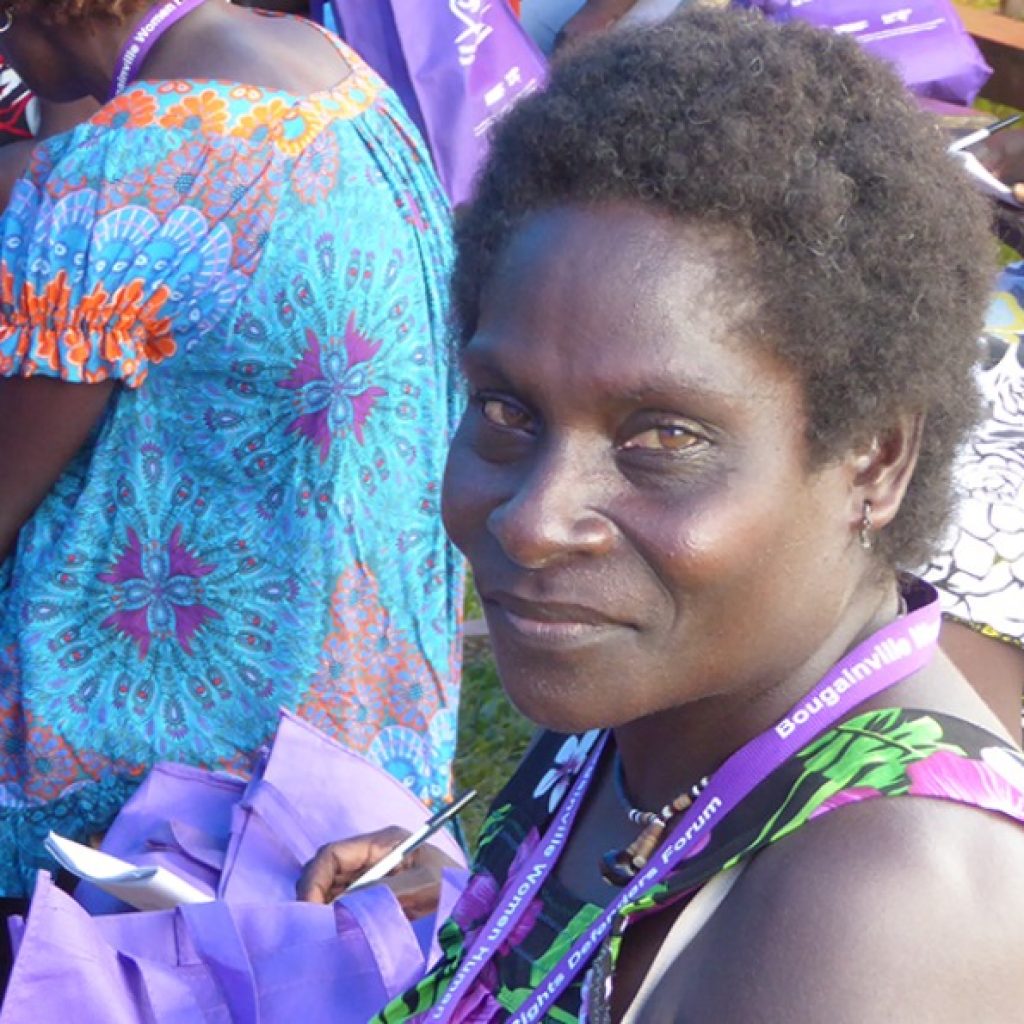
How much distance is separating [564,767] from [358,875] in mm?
623

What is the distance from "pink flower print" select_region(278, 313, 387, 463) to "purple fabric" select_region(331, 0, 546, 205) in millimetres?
1189

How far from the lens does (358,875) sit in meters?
2.55

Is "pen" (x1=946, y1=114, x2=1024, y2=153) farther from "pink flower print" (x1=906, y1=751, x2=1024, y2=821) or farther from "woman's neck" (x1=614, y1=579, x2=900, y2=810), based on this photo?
"pink flower print" (x1=906, y1=751, x2=1024, y2=821)

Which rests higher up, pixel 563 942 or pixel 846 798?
pixel 846 798

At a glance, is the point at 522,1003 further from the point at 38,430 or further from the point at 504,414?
the point at 38,430

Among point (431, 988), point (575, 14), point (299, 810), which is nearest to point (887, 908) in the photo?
point (431, 988)

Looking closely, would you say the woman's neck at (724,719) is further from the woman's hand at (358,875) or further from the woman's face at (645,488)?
the woman's hand at (358,875)

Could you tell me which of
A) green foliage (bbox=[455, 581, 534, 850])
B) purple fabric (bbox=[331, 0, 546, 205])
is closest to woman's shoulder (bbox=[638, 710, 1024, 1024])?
purple fabric (bbox=[331, 0, 546, 205])

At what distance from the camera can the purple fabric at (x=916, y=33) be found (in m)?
3.77

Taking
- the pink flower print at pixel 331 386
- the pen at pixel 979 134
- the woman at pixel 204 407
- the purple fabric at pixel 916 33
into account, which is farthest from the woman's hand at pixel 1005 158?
the pink flower print at pixel 331 386

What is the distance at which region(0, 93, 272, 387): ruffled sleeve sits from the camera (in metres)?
2.55

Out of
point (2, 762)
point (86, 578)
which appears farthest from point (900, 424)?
point (2, 762)

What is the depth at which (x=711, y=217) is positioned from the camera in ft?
5.04

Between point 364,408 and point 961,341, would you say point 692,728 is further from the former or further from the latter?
point 364,408
